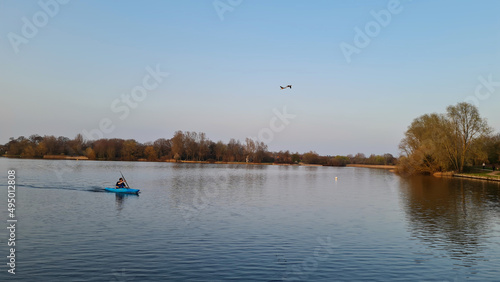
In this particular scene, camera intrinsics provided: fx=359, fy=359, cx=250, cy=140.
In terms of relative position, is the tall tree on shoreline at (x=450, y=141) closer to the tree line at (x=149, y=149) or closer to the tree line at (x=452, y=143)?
the tree line at (x=452, y=143)

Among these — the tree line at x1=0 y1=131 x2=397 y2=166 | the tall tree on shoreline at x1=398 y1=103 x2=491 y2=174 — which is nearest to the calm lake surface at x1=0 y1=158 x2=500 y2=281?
the tall tree on shoreline at x1=398 y1=103 x2=491 y2=174

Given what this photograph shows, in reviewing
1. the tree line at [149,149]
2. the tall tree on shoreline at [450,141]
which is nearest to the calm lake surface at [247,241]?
the tall tree on shoreline at [450,141]

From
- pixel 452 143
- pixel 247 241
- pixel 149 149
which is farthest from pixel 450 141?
pixel 149 149

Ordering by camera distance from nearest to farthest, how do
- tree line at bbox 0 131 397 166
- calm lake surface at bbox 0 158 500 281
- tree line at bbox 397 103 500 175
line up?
1. calm lake surface at bbox 0 158 500 281
2. tree line at bbox 397 103 500 175
3. tree line at bbox 0 131 397 166

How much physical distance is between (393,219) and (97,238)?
62.4 ft

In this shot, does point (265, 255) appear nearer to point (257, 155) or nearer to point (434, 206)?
point (434, 206)

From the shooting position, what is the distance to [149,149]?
158750mm

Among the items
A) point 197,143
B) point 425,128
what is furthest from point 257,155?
point 425,128

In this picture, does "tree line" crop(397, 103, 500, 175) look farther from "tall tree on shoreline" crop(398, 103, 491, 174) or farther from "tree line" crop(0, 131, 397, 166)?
"tree line" crop(0, 131, 397, 166)

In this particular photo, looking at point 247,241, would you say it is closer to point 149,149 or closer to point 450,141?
point 450,141

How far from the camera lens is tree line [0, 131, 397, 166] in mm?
146500

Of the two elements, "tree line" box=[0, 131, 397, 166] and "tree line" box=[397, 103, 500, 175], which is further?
"tree line" box=[0, 131, 397, 166]

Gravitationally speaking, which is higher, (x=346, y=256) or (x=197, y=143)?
(x=197, y=143)

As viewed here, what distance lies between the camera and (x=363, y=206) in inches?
1242
